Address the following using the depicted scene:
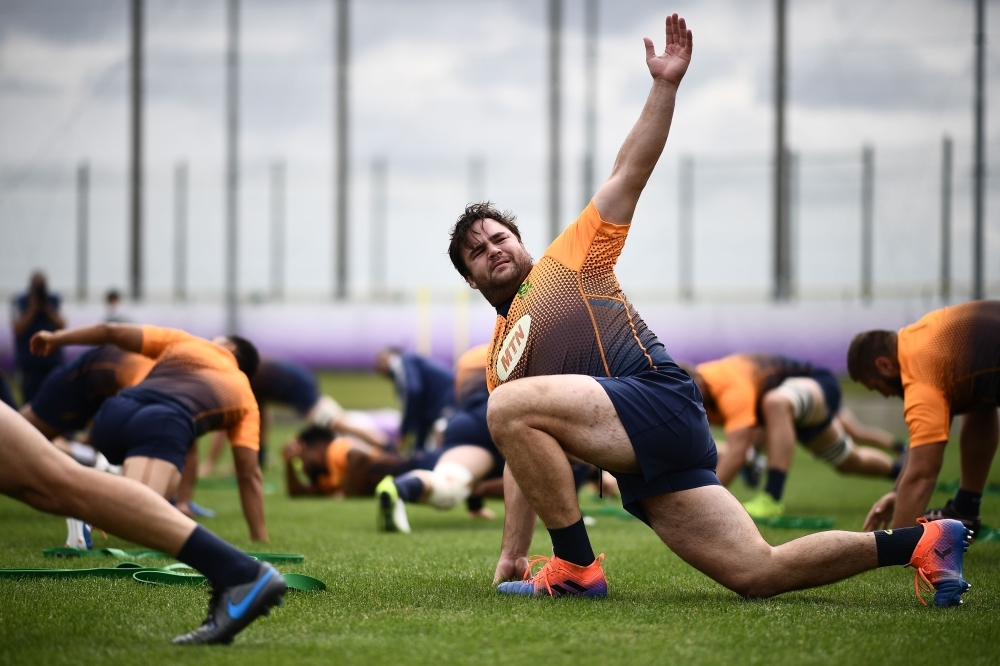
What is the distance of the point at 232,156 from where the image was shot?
82.5 ft

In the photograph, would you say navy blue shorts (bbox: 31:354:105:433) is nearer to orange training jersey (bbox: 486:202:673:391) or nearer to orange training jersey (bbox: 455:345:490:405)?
orange training jersey (bbox: 455:345:490:405)

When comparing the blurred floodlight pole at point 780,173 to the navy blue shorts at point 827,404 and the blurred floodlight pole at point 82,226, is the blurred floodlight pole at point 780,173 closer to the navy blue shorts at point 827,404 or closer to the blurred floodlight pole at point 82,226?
the navy blue shorts at point 827,404

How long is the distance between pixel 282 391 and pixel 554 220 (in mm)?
12010

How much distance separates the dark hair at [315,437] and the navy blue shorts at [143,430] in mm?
4407

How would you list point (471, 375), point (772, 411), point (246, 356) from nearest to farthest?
1. point (246, 356)
2. point (772, 411)
3. point (471, 375)

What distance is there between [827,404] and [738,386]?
1.06 meters

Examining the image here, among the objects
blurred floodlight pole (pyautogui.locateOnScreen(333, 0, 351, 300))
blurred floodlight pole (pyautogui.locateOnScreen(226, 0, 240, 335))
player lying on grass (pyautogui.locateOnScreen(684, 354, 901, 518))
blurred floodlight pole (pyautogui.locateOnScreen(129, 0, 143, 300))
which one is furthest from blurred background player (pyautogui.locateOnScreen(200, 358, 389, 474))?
blurred floodlight pole (pyautogui.locateOnScreen(129, 0, 143, 300))

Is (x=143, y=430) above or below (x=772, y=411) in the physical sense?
above

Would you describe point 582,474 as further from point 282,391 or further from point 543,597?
point 282,391

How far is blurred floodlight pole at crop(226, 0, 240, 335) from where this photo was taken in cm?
2411

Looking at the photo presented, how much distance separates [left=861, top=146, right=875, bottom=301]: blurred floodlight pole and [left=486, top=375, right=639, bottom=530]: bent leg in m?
18.3

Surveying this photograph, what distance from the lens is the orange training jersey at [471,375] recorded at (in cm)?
905

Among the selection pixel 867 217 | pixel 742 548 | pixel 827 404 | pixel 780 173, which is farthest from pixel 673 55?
pixel 780 173

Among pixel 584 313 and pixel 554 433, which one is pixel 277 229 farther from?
pixel 554 433
